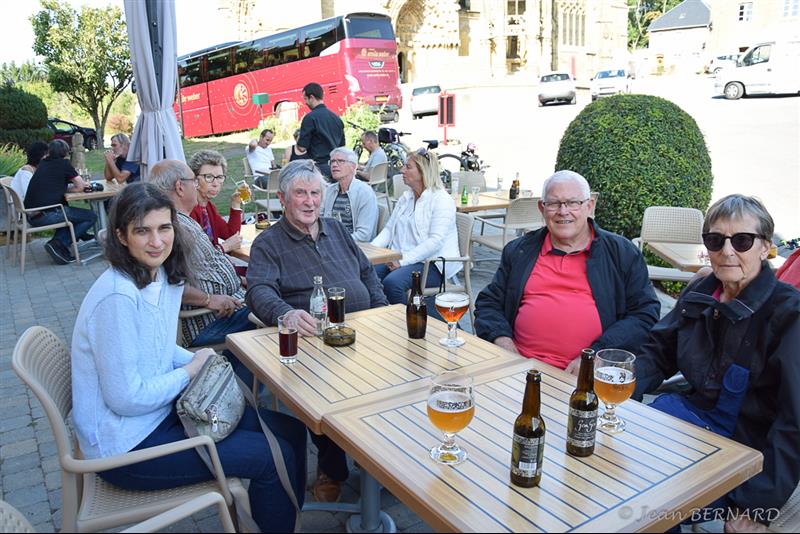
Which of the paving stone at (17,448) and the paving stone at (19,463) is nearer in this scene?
the paving stone at (19,463)

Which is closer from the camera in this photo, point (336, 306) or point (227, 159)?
point (336, 306)

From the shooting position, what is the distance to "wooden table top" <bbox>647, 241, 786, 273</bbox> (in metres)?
3.68

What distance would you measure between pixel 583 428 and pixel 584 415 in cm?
3

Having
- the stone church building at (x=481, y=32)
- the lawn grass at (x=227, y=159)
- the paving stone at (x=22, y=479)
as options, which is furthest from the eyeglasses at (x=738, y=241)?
the stone church building at (x=481, y=32)

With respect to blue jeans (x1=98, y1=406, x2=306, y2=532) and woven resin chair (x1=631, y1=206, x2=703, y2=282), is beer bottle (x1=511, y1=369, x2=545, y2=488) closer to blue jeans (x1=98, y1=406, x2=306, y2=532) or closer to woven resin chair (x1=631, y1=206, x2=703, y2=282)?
blue jeans (x1=98, y1=406, x2=306, y2=532)

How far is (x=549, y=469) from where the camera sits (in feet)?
4.92

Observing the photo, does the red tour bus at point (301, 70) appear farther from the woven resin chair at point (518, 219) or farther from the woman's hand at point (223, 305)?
the woman's hand at point (223, 305)

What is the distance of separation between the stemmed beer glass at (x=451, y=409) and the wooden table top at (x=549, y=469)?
0.12 ft

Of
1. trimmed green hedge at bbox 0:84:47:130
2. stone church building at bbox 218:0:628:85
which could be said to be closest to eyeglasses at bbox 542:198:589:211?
trimmed green hedge at bbox 0:84:47:130

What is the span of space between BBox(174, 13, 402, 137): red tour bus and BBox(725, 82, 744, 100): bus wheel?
12549 mm

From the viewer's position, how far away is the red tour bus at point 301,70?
18484mm

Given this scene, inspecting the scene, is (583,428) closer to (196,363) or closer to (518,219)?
(196,363)

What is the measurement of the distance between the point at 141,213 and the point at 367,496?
133 centimetres

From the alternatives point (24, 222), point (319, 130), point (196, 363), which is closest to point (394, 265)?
point (196, 363)
